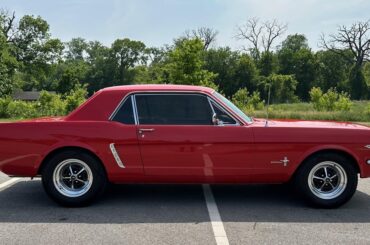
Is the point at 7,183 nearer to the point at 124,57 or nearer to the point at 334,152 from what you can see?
the point at 334,152

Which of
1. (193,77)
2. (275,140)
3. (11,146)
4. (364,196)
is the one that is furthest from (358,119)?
(11,146)

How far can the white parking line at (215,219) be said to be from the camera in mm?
4426

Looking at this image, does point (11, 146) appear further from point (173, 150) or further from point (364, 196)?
point (364, 196)

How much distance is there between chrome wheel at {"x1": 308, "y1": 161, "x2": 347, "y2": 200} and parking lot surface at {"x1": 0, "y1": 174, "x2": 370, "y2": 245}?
237mm

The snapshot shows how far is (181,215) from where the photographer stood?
5254 mm

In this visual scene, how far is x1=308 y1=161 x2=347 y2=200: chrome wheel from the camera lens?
5590 millimetres

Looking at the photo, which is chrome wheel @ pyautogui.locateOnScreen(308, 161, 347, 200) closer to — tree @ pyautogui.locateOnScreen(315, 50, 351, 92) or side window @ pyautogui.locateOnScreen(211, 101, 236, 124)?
side window @ pyautogui.locateOnScreen(211, 101, 236, 124)

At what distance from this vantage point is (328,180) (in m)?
5.64

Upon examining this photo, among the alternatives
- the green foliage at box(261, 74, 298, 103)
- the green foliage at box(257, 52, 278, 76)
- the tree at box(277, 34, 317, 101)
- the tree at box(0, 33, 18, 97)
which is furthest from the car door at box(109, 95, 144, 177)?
the tree at box(277, 34, 317, 101)

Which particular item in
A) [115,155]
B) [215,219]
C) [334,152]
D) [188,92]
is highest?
[188,92]

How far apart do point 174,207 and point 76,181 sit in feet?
4.37

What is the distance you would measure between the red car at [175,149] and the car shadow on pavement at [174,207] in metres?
0.26

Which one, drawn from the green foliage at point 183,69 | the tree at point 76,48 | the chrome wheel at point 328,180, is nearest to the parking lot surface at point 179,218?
the chrome wheel at point 328,180

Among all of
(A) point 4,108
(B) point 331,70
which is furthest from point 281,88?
(A) point 4,108
